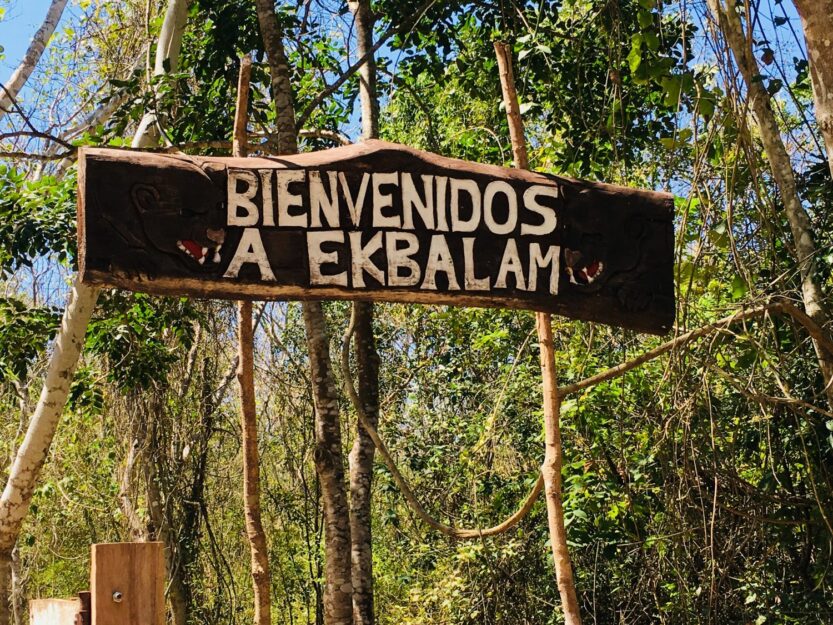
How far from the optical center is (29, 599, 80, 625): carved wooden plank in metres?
2.45

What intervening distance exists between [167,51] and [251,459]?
3.33 metres

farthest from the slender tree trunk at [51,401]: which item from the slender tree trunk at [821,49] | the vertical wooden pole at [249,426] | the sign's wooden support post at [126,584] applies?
the slender tree trunk at [821,49]

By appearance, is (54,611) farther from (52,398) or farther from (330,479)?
(52,398)

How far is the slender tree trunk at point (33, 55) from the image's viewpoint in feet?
25.2

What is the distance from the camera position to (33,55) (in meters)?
7.84

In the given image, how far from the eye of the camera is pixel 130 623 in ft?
7.45

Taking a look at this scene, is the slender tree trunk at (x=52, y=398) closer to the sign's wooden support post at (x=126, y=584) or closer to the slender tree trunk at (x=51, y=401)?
the slender tree trunk at (x=51, y=401)

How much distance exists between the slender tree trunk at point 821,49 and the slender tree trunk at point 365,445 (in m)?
3.33

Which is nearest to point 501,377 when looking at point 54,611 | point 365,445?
point 365,445

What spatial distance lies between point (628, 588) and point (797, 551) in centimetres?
224

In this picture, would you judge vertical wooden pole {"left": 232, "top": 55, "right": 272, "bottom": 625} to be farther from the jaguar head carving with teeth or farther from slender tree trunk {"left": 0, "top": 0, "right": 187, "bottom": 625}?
slender tree trunk {"left": 0, "top": 0, "right": 187, "bottom": 625}

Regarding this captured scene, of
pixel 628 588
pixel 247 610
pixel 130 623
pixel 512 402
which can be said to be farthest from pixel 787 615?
pixel 247 610

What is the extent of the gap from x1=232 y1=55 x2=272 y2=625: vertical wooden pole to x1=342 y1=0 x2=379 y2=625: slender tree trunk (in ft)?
8.80

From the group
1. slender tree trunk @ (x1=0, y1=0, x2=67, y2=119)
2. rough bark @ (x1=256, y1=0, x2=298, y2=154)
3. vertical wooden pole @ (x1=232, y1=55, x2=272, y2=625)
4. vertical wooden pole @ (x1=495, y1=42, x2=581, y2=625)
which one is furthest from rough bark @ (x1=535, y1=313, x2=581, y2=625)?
slender tree trunk @ (x1=0, y1=0, x2=67, y2=119)
